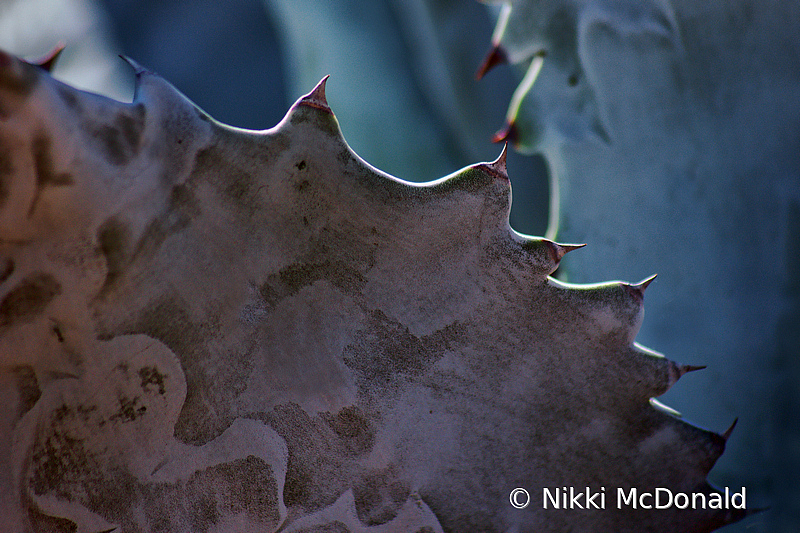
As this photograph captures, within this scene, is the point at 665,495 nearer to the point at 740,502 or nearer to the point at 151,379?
the point at 740,502

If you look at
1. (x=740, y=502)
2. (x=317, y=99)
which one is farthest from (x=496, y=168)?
(x=740, y=502)

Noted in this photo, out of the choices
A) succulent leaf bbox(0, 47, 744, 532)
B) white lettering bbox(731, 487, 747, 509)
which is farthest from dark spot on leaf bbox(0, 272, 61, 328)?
white lettering bbox(731, 487, 747, 509)

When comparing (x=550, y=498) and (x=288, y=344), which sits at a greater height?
(x=288, y=344)

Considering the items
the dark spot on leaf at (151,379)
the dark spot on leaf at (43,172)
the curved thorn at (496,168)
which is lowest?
the dark spot on leaf at (151,379)

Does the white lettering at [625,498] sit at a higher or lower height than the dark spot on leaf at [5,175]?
lower

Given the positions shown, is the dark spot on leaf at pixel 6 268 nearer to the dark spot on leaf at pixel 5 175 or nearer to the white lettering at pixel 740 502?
the dark spot on leaf at pixel 5 175

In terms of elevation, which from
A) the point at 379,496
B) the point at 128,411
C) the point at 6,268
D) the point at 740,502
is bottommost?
the point at 740,502

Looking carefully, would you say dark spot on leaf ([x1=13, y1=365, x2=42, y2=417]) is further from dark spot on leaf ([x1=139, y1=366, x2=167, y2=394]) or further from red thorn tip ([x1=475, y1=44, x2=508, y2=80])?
red thorn tip ([x1=475, y1=44, x2=508, y2=80])

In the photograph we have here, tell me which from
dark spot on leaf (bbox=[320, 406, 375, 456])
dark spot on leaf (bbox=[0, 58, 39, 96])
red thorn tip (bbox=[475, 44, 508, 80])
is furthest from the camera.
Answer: red thorn tip (bbox=[475, 44, 508, 80])

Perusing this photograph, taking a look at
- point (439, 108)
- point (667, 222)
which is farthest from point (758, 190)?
point (439, 108)

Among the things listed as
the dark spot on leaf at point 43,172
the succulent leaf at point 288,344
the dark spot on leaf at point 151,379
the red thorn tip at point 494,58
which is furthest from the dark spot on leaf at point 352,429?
the red thorn tip at point 494,58

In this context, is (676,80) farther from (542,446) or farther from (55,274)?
(55,274)
